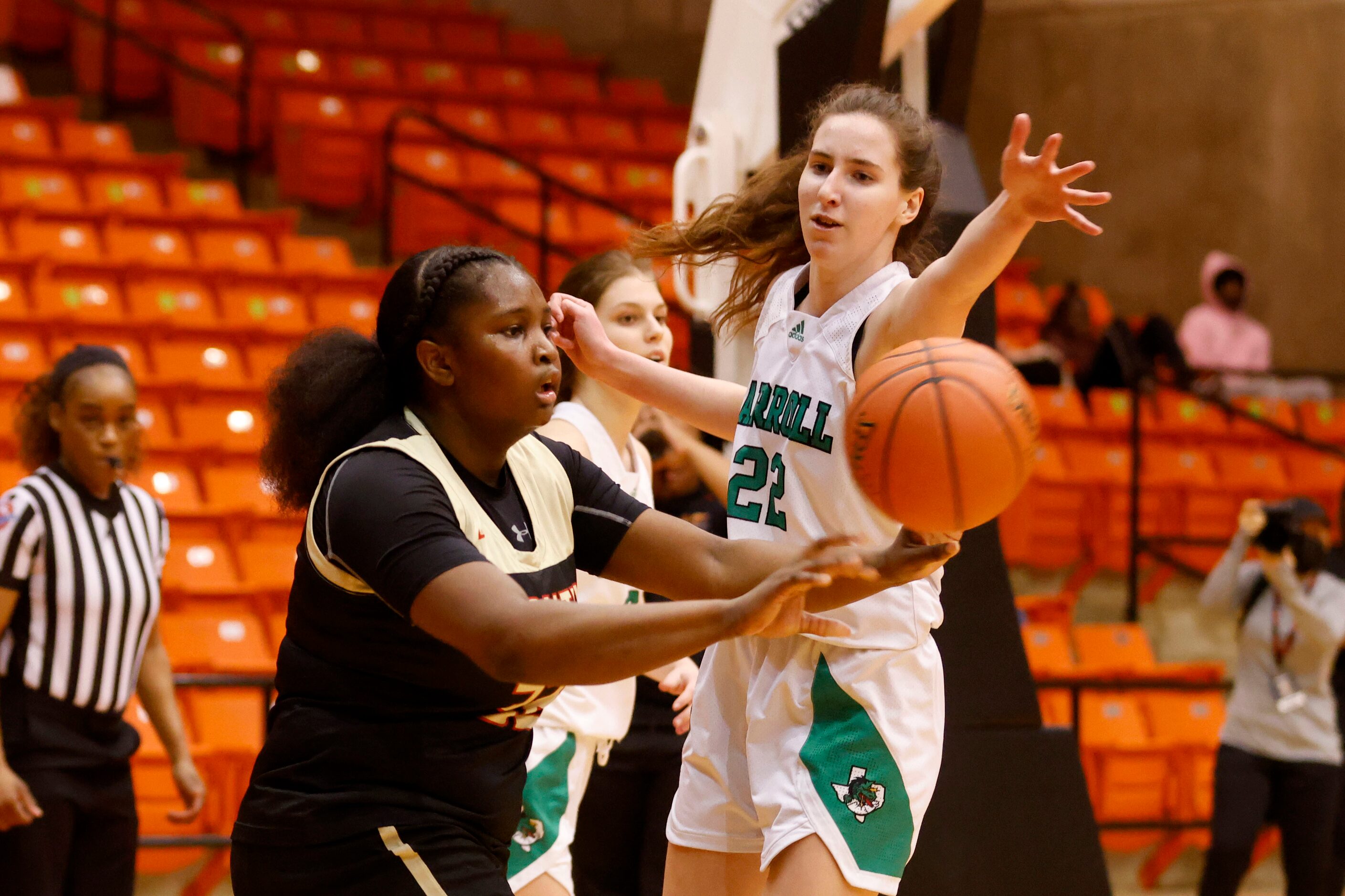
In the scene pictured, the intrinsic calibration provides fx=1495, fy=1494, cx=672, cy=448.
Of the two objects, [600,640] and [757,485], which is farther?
[757,485]

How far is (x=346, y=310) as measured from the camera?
851 cm

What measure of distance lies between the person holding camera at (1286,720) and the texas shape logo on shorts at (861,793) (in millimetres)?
3749

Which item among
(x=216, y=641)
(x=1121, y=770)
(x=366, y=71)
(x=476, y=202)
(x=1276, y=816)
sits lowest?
(x=1121, y=770)

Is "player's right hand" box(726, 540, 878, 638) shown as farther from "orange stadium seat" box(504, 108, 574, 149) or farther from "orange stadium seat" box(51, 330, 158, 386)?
"orange stadium seat" box(504, 108, 574, 149)

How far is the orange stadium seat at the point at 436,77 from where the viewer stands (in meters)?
11.3

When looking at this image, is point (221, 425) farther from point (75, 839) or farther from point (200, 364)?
point (75, 839)

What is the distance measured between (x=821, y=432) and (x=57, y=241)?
22.5ft

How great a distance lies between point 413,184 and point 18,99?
269cm

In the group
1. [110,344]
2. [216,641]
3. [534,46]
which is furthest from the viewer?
[534,46]

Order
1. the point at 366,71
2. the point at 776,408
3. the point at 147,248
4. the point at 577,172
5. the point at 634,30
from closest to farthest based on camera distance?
the point at 776,408 < the point at 147,248 < the point at 577,172 < the point at 366,71 < the point at 634,30

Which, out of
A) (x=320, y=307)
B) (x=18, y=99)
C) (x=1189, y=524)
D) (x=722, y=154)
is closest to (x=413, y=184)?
(x=320, y=307)

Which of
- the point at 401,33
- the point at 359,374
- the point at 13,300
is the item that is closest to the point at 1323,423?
the point at 401,33

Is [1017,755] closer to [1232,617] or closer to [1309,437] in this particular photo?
[1232,617]

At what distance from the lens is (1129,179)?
40.2ft
